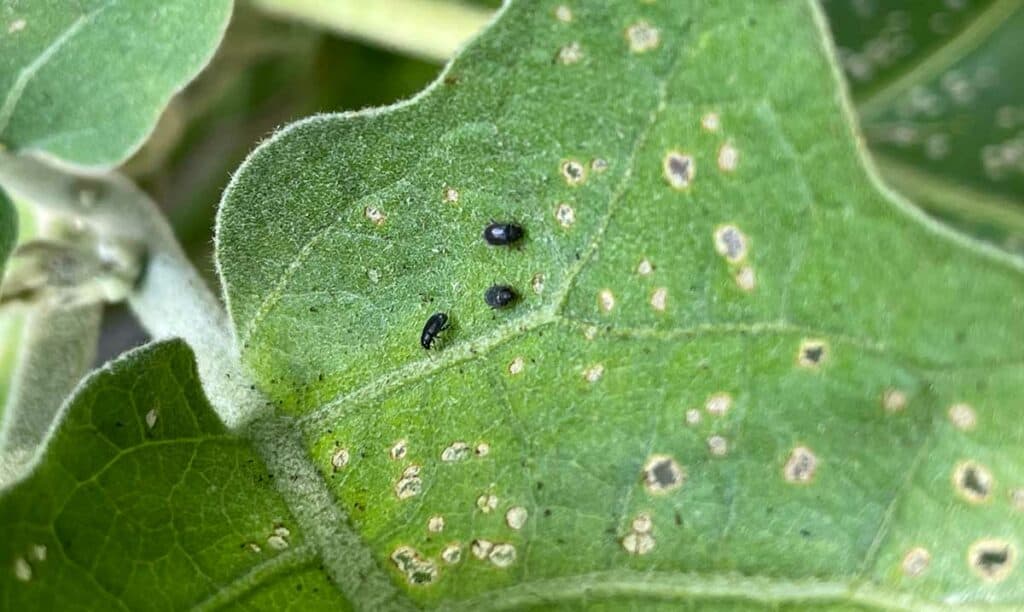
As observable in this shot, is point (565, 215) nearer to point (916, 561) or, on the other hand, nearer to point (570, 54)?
point (570, 54)

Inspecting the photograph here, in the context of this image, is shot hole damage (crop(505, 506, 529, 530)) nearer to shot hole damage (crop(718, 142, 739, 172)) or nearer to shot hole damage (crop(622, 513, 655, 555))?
shot hole damage (crop(622, 513, 655, 555))

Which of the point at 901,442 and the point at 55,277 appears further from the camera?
the point at 55,277

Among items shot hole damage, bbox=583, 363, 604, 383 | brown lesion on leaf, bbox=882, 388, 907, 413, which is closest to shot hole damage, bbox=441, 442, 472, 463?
shot hole damage, bbox=583, 363, 604, 383

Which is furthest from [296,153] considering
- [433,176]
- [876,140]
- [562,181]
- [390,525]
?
[876,140]

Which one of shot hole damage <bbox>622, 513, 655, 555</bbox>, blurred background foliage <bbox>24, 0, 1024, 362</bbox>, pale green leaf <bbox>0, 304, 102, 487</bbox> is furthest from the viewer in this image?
blurred background foliage <bbox>24, 0, 1024, 362</bbox>

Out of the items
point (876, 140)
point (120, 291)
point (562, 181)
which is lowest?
point (876, 140)

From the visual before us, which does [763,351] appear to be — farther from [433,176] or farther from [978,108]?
[978,108]
